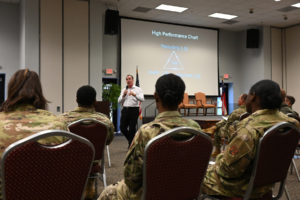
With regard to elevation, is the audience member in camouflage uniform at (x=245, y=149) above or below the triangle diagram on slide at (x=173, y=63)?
below

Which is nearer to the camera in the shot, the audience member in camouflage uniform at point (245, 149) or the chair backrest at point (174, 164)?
the chair backrest at point (174, 164)

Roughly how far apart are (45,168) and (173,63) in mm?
→ 9555

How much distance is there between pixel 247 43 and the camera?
10961mm

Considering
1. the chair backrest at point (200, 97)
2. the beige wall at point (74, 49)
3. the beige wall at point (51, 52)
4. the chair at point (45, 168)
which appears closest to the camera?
the chair at point (45, 168)

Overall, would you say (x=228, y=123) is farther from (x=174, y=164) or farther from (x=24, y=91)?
(x=24, y=91)

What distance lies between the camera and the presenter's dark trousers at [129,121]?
5.71 meters

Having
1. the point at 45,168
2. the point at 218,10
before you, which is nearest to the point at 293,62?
the point at 218,10

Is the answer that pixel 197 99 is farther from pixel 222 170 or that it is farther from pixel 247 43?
pixel 222 170

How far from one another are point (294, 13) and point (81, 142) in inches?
396

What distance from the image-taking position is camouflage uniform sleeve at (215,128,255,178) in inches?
62.1

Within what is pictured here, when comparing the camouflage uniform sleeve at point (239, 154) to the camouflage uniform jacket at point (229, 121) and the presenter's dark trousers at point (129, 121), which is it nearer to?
the camouflage uniform jacket at point (229, 121)

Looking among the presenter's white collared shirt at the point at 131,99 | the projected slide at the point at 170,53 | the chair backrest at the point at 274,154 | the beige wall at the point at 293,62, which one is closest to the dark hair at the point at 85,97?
the chair backrest at the point at 274,154

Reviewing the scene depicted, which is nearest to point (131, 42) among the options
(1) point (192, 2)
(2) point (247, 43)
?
(1) point (192, 2)

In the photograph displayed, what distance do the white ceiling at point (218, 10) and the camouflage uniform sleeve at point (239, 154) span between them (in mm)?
7197
